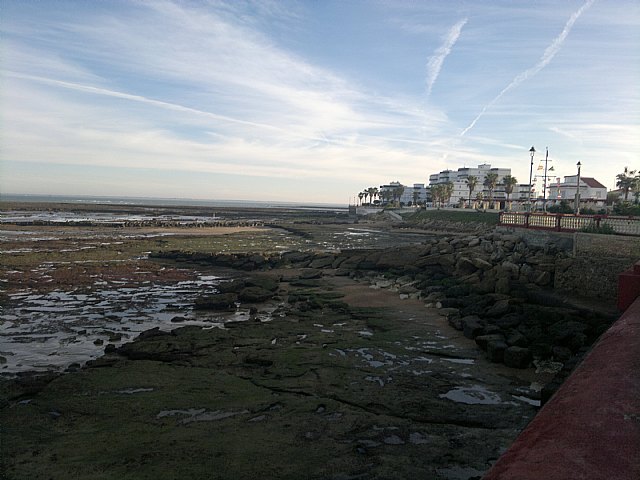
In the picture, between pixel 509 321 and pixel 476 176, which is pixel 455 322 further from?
pixel 476 176

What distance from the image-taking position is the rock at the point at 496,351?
12.4m

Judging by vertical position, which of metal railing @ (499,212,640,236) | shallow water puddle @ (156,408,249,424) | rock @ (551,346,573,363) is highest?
metal railing @ (499,212,640,236)

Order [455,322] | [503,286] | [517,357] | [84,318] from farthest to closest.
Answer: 1. [503,286]
2. [84,318]
3. [455,322]
4. [517,357]

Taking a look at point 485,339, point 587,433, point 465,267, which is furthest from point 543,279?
point 587,433

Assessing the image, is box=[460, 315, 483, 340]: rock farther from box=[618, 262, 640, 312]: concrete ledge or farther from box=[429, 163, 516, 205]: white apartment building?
box=[429, 163, 516, 205]: white apartment building

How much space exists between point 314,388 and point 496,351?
5.34 m

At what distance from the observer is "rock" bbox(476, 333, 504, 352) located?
43.6ft

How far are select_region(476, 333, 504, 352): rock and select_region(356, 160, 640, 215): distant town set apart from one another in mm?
24932

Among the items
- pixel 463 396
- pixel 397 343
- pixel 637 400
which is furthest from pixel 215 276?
pixel 637 400

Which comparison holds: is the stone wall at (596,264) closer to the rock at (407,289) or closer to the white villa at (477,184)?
the rock at (407,289)

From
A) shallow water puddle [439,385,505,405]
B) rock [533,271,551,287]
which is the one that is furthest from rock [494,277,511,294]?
shallow water puddle [439,385,505,405]

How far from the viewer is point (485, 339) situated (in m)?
13.4

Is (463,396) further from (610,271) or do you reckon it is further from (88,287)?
(88,287)

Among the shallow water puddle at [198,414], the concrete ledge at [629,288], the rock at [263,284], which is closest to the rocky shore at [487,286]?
the rock at [263,284]
